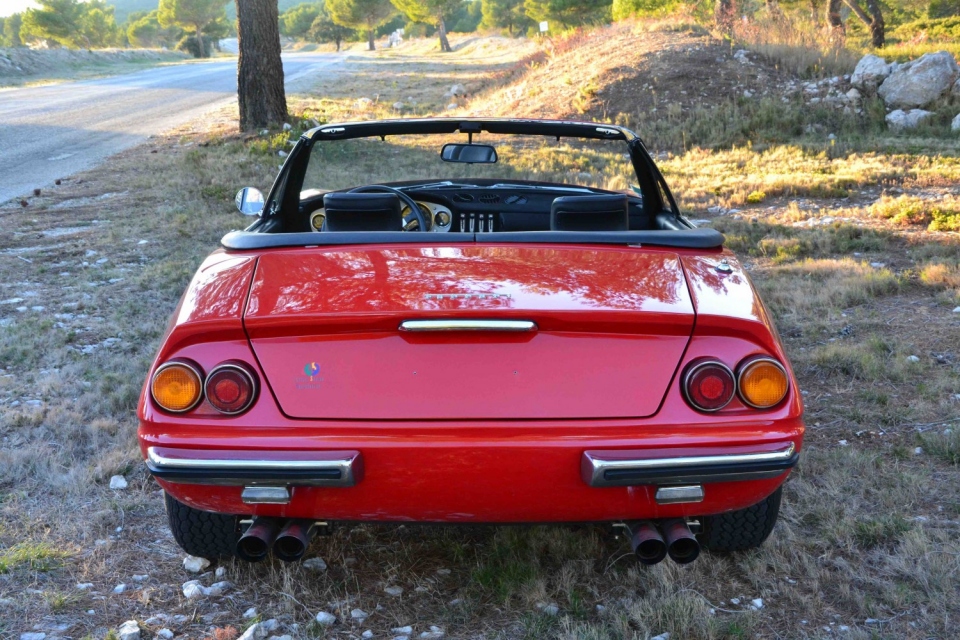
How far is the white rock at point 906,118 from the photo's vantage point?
13.1 meters

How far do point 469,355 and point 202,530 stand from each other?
3.67 feet

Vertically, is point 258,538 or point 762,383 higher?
point 762,383

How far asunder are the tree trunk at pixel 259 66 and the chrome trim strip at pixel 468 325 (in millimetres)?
11036

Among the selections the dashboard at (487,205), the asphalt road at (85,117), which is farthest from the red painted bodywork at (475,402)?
the asphalt road at (85,117)

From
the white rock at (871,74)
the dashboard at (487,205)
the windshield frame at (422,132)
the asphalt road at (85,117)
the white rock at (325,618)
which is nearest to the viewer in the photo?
the white rock at (325,618)

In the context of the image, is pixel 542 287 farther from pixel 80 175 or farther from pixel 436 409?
pixel 80 175

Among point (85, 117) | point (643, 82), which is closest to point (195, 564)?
point (643, 82)

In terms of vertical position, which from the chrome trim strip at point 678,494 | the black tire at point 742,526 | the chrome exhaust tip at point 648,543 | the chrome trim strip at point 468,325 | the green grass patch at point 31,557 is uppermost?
the chrome trim strip at point 468,325

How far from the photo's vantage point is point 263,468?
6.99 feet

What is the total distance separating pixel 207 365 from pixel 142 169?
386 inches

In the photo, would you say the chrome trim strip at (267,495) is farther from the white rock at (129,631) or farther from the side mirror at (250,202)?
the side mirror at (250,202)

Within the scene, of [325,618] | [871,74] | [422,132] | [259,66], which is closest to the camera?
[325,618]

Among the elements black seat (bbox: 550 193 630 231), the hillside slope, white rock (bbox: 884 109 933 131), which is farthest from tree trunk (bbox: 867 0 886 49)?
black seat (bbox: 550 193 630 231)

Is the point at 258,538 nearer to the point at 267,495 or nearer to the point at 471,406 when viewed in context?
the point at 267,495
